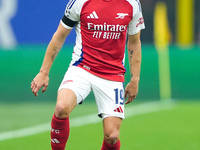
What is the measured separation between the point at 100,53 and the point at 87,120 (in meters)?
4.48

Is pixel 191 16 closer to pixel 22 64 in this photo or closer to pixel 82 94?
pixel 22 64

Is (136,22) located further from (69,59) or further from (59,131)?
(69,59)

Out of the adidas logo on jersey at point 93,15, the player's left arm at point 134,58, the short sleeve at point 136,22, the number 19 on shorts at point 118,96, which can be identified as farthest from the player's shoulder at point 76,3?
the number 19 on shorts at point 118,96

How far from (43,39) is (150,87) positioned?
11.1 ft

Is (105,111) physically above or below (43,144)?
above

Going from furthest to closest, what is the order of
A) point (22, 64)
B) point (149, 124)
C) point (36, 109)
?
point (22, 64)
point (36, 109)
point (149, 124)

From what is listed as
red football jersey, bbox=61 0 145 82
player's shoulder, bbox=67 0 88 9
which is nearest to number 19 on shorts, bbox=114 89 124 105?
red football jersey, bbox=61 0 145 82

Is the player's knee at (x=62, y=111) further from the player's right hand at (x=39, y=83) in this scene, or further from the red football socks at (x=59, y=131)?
the player's right hand at (x=39, y=83)

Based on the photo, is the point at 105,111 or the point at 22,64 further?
the point at 22,64

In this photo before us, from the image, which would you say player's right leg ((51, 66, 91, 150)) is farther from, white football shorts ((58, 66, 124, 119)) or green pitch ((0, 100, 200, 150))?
green pitch ((0, 100, 200, 150))

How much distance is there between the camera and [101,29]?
22.0 ft

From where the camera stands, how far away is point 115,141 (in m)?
6.64

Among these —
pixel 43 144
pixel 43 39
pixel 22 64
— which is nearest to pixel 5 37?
pixel 43 39

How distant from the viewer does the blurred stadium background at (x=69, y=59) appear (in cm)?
1149
